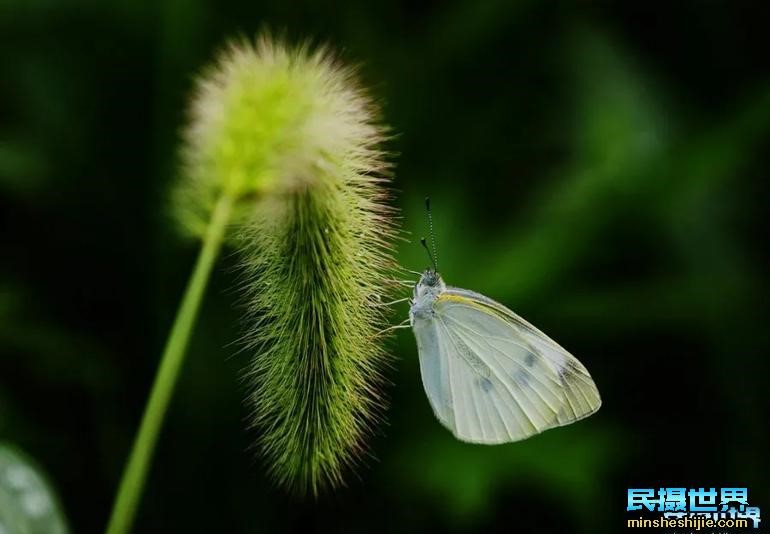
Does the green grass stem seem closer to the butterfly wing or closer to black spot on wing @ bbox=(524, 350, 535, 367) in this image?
the butterfly wing

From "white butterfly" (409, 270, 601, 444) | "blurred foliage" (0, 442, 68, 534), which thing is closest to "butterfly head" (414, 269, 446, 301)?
"white butterfly" (409, 270, 601, 444)

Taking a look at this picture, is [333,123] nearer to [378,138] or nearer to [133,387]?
[378,138]

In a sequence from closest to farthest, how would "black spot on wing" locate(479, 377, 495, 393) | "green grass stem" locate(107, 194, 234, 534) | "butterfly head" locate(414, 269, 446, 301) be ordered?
"green grass stem" locate(107, 194, 234, 534) → "butterfly head" locate(414, 269, 446, 301) → "black spot on wing" locate(479, 377, 495, 393)

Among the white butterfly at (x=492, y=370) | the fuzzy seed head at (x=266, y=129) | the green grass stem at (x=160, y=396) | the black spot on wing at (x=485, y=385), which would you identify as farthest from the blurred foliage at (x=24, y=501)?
the black spot on wing at (x=485, y=385)

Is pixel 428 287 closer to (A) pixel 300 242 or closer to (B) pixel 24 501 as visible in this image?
(A) pixel 300 242

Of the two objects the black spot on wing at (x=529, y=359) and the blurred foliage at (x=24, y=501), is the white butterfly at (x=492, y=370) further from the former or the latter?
the blurred foliage at (x=24, y=501)

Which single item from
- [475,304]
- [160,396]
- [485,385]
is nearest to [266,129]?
[160,396]
